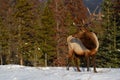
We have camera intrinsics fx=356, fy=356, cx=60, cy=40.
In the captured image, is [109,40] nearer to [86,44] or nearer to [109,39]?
[109,39]

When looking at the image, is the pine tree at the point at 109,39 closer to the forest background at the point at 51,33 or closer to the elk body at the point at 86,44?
the forest background at the point at 51,33

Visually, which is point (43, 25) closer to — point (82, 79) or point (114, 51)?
point (114, 51)

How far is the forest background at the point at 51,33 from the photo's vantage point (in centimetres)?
3884

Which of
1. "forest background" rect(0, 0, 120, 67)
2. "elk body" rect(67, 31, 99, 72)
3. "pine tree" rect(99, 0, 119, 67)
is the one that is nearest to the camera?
"elk body" rect(67, 31, 99, 72)

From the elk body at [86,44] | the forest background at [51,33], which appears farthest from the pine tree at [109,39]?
the elk body at [86,44]

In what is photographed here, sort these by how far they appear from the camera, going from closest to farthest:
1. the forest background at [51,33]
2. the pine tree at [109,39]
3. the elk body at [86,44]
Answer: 1. the elk body at [86,44]
2. the pine tree at [109,39]
3. the forest background at [51,33]

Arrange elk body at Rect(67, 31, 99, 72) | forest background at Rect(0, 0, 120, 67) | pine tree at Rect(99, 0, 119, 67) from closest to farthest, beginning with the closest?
1. elk body at Rect(67, 31, 99, 72)
2. pine tree at Rect(99, 0, 119, 67)
3. forest background at Rect(0, 0, 120, 67)

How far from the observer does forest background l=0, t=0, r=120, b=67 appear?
38.8 meters

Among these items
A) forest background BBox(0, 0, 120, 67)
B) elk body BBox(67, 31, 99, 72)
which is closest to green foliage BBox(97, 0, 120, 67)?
forest background BBox(0, 0, 120, 67)

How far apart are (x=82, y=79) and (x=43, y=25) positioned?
41031 mm

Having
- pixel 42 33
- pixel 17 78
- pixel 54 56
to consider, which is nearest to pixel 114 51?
pixel 54 56

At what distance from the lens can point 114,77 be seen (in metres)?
10.8

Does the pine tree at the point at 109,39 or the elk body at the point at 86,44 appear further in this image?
the pine tree at the point at 109,39

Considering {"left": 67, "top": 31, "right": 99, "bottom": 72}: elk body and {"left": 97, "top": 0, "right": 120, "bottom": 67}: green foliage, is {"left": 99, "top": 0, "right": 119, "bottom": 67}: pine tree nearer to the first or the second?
{"left": 97, "top": 0, "right": 120, "bottom": 67}: green foliage
